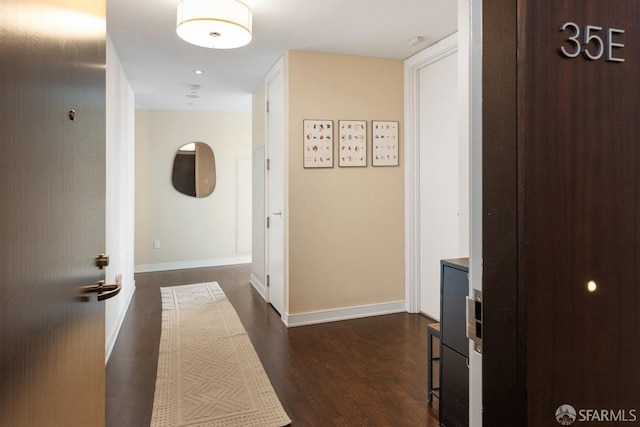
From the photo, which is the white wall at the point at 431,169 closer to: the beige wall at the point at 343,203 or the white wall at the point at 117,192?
the beige wall at the point at 343,203

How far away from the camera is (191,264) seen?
21.6 feet

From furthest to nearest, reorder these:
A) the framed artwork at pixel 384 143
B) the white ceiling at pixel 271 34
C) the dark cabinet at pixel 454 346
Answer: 1. the framed artwork at pixel 384 143
2. the white ceiling at pixel 271 34
3. the dark cabinet at pixel 454 346

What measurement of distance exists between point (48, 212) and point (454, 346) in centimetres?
176

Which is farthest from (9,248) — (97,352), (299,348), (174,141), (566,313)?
(174,141)

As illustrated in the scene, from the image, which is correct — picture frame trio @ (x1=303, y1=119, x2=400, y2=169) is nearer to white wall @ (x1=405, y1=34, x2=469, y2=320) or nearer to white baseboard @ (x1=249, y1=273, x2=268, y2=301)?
white wall @ (x1=405, y1=34, x2=469, y2=320)

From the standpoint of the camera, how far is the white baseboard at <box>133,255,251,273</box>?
6266 millimetres

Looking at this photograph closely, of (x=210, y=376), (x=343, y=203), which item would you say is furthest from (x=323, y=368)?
(x=343, y=203)

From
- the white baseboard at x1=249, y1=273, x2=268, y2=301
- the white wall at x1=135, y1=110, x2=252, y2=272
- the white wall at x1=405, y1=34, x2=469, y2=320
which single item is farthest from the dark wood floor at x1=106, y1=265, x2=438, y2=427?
the white wall at x1=135, y1=110, x2=252, y2=272

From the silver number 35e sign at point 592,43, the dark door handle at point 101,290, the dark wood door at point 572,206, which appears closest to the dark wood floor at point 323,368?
the dark door handle at point 101,290

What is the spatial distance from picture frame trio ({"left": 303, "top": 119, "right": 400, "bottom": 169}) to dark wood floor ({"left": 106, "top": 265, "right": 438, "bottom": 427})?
61.5 inches

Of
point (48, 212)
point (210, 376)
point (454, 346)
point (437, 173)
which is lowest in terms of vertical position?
point (210, 376)

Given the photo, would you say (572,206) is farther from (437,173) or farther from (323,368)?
(437,173)

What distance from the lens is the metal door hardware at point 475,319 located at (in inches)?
30.9

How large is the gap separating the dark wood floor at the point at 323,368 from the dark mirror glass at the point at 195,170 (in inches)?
104
